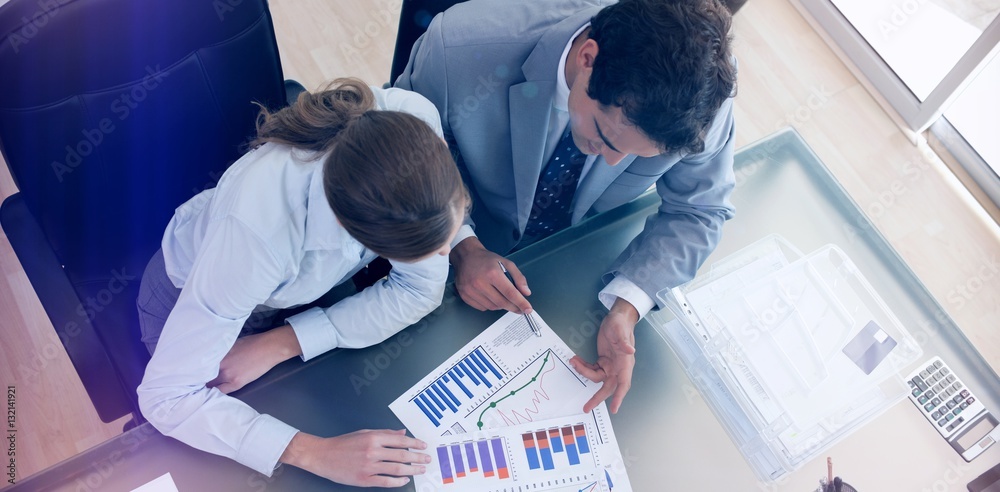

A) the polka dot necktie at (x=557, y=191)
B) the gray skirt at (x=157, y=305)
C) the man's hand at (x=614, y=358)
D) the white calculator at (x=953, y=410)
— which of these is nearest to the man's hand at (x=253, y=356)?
the gray skirt at (x=157, y=305)

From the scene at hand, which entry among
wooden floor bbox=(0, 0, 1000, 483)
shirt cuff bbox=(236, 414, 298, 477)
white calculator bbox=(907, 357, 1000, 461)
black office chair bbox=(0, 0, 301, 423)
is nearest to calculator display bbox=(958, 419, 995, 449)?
white calculator bbox=(907, 357, 1000, 461)

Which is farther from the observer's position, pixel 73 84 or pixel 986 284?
pixel 986 284

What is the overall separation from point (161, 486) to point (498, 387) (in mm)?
542

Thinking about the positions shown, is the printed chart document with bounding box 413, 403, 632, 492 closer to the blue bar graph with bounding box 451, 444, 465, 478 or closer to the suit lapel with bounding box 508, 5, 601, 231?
the blue bar graph with bounding box 451, 444, 465, 478

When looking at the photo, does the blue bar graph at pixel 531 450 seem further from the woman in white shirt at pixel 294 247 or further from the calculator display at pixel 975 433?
the calculator display at pixel 975 433

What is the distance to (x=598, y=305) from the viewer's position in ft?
4.28

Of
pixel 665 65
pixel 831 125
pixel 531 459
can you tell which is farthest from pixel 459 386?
pixel 831 125

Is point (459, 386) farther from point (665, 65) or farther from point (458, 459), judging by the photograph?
point (665, 65)

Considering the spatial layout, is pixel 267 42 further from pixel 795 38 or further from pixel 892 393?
pixel 795 38

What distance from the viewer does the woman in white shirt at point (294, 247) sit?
943 millimetres

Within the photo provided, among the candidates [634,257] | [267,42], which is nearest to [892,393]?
[634,257]

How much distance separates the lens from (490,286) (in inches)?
48.5

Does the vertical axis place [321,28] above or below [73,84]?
below

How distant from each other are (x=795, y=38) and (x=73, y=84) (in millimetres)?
2524
